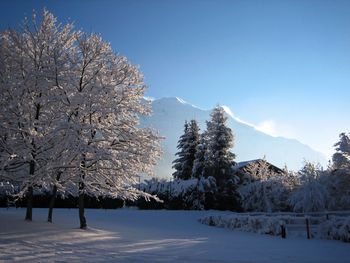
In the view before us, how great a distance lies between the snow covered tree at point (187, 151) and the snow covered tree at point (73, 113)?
31748mm

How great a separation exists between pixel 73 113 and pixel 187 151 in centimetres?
3503

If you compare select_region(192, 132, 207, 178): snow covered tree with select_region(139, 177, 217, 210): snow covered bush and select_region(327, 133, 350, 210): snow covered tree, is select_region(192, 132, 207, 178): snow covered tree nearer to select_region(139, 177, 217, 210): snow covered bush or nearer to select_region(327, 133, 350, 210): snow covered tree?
select_region(139, 177, 217, 210): snow covered bush

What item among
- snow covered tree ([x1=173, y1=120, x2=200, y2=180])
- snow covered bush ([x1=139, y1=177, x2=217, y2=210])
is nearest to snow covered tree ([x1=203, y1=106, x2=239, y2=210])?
snow covered bush ([x1=139, y1=177, x2=217, y2=210])

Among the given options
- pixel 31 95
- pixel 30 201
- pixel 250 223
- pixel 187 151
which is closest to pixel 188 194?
pixel 187 151

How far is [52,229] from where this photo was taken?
1692cm

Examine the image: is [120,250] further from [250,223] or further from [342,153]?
[342,153]

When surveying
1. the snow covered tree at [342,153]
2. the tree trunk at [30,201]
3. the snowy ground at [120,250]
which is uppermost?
the snow covered tree at [342,153]

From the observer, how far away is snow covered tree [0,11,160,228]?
16969mm

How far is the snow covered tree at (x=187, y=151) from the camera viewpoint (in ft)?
170

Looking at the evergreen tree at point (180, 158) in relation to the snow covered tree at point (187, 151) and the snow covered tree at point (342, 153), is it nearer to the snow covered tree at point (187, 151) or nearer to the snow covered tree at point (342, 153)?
the snow covered tree at point (187, 151)

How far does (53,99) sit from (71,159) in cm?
335

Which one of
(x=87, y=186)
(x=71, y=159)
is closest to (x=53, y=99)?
(x=71, y=159)

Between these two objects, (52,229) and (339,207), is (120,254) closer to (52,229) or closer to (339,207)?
(52,229)

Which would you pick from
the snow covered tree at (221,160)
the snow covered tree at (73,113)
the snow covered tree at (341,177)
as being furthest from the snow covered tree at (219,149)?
the snow covered tree at (73,113)
